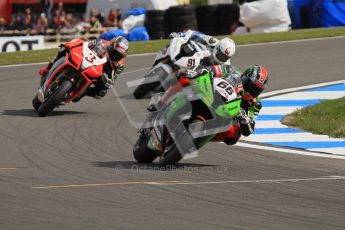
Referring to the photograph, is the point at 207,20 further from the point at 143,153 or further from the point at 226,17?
the point at 143,153

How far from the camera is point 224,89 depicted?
926 cm

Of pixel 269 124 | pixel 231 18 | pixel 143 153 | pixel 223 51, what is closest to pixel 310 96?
pixel 269 124

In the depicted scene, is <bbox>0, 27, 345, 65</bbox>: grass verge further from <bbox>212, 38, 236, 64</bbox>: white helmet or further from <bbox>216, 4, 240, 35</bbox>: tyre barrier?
<bbox>212, 38, 236, 64</bbox>: white helmet

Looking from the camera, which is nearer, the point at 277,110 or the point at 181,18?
the point at 277,110

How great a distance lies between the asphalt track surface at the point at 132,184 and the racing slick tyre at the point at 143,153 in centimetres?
11

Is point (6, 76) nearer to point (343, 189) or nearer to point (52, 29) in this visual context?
point (343, 189)

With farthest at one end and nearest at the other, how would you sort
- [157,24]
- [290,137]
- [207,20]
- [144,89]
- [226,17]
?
[226,17], [157,24], [207,20], [144,89], [290,137]

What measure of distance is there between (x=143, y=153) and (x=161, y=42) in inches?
583

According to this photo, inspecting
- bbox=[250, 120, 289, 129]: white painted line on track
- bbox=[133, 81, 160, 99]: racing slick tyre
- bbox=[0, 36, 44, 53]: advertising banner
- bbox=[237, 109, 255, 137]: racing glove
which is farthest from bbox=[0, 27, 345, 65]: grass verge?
bbox=[237, 109, 255, 137]: racing glove

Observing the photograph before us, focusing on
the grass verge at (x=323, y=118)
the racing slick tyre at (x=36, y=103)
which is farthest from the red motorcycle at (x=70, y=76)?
the grass verge at (x=323, y=118)

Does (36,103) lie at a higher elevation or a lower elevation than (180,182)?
lower

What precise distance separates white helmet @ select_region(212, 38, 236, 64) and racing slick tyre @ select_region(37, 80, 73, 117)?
402 cm

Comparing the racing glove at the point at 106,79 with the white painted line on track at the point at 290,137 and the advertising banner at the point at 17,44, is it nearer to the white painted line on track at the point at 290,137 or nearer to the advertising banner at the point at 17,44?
the white painted line on track at the point at 290,137

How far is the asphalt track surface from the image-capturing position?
679 cm
